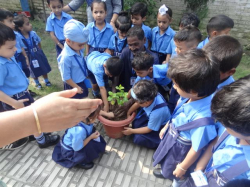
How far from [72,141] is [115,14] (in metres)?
2.76

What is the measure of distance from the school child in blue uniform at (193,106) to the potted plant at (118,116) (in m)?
0.86

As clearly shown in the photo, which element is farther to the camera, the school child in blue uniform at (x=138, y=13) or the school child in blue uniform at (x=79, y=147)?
the school child in blue uniform at (x=138, y=13)

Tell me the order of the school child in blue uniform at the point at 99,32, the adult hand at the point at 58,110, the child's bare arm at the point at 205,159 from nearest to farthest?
1. the adult hand at the point at 58,110
2. the child's bare arm at the point at 205,159
3. the school child in blue uniform at the point at 99,32

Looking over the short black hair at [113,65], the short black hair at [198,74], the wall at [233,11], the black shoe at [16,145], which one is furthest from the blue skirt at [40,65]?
the wall at [233,11]

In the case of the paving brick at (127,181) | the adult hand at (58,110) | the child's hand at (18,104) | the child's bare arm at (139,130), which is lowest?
the paving brick at (127,181)

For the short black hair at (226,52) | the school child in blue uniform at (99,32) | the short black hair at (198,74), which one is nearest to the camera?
Answer: the short black hair at (198,74)

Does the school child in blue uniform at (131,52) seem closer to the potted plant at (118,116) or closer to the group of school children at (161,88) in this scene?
the group of school children at (161,88)

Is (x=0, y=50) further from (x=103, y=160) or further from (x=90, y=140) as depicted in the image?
(x=103, y=160)

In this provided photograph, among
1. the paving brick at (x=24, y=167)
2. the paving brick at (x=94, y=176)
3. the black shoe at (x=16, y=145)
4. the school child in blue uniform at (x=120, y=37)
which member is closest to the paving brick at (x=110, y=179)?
the paving brick at (x=94, y=176)

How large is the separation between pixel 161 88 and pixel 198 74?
173 cm

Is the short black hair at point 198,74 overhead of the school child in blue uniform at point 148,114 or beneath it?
overhead

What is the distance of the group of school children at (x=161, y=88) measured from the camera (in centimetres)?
127

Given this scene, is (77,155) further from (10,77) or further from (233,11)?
(233,11)

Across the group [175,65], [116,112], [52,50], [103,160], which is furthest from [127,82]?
[52,50]
